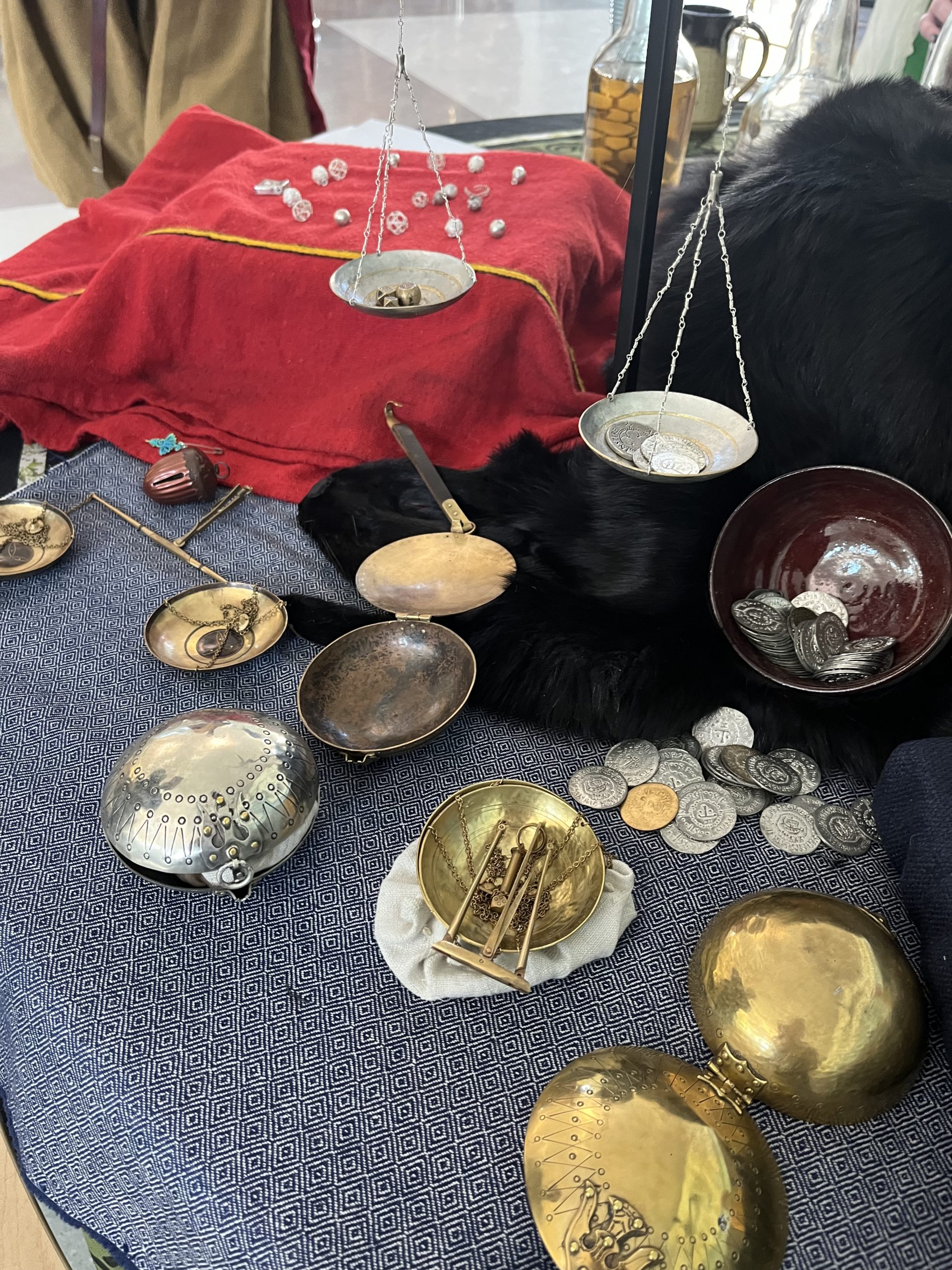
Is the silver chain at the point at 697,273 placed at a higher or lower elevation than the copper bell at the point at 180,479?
higher

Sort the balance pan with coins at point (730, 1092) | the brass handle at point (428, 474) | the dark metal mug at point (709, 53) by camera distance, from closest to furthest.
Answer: the balance pan with coins at point (730, 1092) < the brass handle at point (428, 474) < the dark metal mug at point (709, 53)

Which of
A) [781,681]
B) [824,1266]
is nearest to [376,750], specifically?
[781,681]

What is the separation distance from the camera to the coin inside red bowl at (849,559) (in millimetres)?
927

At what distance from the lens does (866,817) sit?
902mm

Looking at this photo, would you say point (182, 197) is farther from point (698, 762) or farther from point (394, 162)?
point (698, 762)

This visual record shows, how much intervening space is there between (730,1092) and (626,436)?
23.7 inches

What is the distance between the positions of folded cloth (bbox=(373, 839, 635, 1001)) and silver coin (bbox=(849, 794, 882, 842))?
0.87 feet

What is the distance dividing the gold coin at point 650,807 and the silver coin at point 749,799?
6 centimetres

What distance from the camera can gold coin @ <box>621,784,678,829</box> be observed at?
2.97 ft

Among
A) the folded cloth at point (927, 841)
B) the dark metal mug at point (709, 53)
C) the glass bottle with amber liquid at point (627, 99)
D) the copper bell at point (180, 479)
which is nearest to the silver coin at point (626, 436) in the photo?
the folded cloth at point (927, 841)

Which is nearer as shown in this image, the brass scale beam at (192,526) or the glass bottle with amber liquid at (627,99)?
the brass scale beam at (192,526)

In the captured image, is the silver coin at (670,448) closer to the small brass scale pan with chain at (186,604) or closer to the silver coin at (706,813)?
the silver coin at (706,813)

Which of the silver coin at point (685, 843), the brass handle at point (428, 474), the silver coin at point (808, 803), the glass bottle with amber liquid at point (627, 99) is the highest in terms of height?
the glass bottle with amber liquid at point (627, 99)

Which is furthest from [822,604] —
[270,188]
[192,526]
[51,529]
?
[270,188]
